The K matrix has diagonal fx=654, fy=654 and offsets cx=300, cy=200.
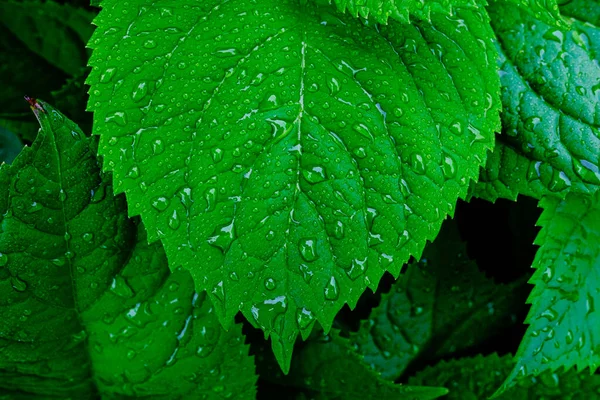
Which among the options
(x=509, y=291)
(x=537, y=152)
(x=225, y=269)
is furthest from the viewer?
(x=509, y=291)

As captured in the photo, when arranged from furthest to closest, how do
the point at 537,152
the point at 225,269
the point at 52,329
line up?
1. the point at 537,152
2. the point at 52,329
3. the point at 225,269

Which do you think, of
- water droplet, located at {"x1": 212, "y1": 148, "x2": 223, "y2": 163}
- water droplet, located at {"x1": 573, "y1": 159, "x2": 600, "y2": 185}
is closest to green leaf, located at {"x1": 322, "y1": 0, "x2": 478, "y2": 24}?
water droplet, located at {"x1": 212, "y1": 148, "x2": 223, "y2": 163}

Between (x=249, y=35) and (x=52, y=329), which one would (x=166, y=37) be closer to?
(x=249, y=35)

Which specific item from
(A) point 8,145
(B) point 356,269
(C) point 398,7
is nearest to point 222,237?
(B) point 356,269

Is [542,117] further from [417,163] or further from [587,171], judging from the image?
[417,163]

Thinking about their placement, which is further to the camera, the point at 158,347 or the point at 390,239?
the point at 158,347

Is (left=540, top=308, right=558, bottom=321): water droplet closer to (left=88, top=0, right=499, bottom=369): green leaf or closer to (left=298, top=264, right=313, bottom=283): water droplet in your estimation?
(left=88, top=0, right=499, bottom=369): green leaf

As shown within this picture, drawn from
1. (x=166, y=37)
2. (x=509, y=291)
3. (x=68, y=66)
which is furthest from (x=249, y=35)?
(x=509, y=291)
